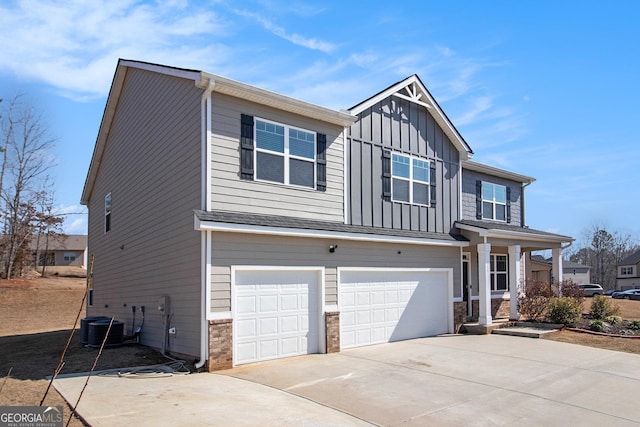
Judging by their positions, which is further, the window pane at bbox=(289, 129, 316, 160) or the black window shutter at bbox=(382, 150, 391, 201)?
the black window shutter at bbox=(382, 150, 391, 201)

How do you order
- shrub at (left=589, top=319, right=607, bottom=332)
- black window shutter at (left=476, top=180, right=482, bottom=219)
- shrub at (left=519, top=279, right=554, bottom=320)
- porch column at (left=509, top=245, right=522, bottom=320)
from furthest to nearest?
1. black window shutter at (left=476, top=180, right=482, bottom=219)
2. shrub at (left=519, top=279, right=554, bottom=320)
3. porch column at (left=509, top=245, right=522, bottom=320)
4. shrub at (left=589, top=319, right=607, bottom=332)

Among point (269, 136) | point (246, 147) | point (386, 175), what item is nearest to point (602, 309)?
point (386, 175)

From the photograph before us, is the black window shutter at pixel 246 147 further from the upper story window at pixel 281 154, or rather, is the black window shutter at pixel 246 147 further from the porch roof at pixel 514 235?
the porch roof at pixel 514 235

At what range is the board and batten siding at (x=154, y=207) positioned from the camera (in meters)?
10.8

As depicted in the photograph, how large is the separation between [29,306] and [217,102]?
78.5 ft

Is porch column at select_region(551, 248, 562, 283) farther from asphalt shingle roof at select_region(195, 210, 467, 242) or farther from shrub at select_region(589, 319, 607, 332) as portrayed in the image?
asphalt shingle roof at select_region(195, 210, 467, 242)

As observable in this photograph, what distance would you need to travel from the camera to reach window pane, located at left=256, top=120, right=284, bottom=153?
37.3 ft

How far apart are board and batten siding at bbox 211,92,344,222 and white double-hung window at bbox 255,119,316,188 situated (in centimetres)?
17

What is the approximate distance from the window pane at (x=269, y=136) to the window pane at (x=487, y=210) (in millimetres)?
9858

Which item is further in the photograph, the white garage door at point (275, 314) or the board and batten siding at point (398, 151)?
the board and batten siding at point (398, 151)

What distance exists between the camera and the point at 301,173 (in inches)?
479

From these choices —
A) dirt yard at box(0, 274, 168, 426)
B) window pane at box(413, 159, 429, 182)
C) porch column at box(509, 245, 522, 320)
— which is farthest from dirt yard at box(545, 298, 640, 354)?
dirt yard at box(0, 274, 168, 426)

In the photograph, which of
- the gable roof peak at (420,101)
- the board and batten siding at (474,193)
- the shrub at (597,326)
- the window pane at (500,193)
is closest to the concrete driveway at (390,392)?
the shrub at (597,326)

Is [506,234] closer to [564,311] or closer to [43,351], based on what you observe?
[564,311]
